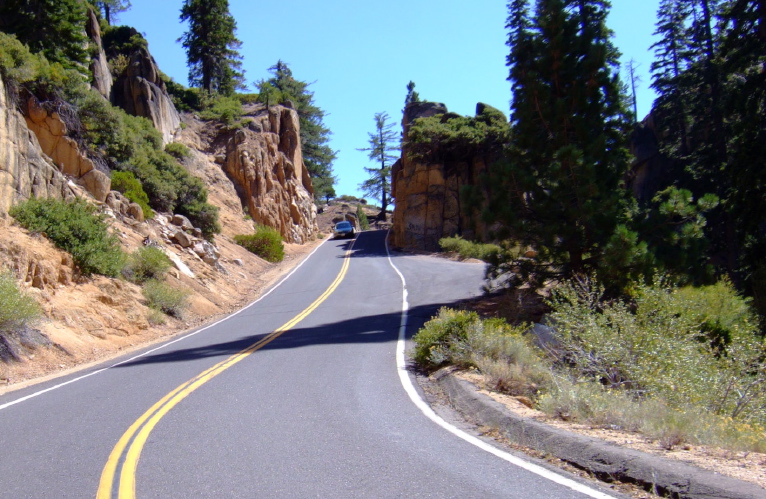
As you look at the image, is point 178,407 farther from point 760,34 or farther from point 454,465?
point 760,34

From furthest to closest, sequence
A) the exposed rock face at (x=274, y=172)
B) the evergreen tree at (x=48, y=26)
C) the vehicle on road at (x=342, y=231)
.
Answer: the vehicle on road at (x=342, y=231)
the exposed rock face at (x=274, y=172)
the evergreen tree at (x=48, y=26)

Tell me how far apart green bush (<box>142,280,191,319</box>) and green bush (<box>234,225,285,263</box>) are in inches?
669

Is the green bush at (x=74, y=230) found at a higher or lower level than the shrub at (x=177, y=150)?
lower

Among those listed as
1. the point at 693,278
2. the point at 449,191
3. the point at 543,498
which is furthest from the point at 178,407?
the point at 449,191

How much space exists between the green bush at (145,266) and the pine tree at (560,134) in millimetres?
11497

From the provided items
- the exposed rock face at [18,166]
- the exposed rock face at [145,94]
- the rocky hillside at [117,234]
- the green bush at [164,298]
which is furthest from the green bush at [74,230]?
the exposed rock face at [145,94]

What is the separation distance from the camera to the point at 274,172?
49.7 m

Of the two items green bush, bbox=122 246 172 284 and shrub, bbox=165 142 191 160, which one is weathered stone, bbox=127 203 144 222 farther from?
shrub, bbox=165 142 191 160

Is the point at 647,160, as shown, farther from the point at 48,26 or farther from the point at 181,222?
the point at 48,26

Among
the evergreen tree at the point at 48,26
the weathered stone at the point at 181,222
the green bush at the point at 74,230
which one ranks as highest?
the evergreen tree at the point at 48,26

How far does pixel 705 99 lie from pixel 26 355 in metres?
30.4

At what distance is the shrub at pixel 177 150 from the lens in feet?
121

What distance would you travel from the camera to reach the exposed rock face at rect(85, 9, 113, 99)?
1453 inches

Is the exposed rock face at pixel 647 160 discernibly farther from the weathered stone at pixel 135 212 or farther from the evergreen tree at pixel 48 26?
the evergreen tree at pixel 48 26
